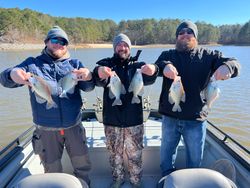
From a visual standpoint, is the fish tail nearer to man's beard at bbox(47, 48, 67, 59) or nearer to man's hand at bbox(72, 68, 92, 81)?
man's hand at bbox(72, 68, 92, 81)

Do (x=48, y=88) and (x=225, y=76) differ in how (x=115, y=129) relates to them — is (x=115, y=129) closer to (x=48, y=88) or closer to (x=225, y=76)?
(x=48, y=88)

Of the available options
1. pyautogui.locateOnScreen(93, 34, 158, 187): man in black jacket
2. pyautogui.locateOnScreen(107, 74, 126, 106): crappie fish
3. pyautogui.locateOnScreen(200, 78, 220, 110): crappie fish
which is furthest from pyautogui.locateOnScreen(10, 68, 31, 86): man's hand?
pyautogui.locateOnScreen(200, 78, 220, 110): crappie fish

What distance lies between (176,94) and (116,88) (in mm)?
676

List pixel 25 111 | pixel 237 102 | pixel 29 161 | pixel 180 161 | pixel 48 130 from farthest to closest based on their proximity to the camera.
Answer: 1. pixel 237 102
2. pixel 25 111
3. pixel 180 161
4. pixel 29 161
5. pixel 48 130

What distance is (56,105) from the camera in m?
3.25

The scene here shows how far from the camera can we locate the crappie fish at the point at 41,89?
3.02m

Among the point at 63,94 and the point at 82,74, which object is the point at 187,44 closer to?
the point at 82,74

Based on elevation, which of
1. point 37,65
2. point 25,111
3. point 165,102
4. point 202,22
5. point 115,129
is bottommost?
point 25,111

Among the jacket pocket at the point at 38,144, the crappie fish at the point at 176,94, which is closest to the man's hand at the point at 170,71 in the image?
the crappie fish at the point at 176,94

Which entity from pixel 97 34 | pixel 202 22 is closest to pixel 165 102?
pixel 97 34

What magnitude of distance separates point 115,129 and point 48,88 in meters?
0.98

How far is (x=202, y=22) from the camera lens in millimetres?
121062

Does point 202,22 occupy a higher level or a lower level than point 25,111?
higher

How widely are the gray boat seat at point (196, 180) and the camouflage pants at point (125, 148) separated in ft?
4.47
